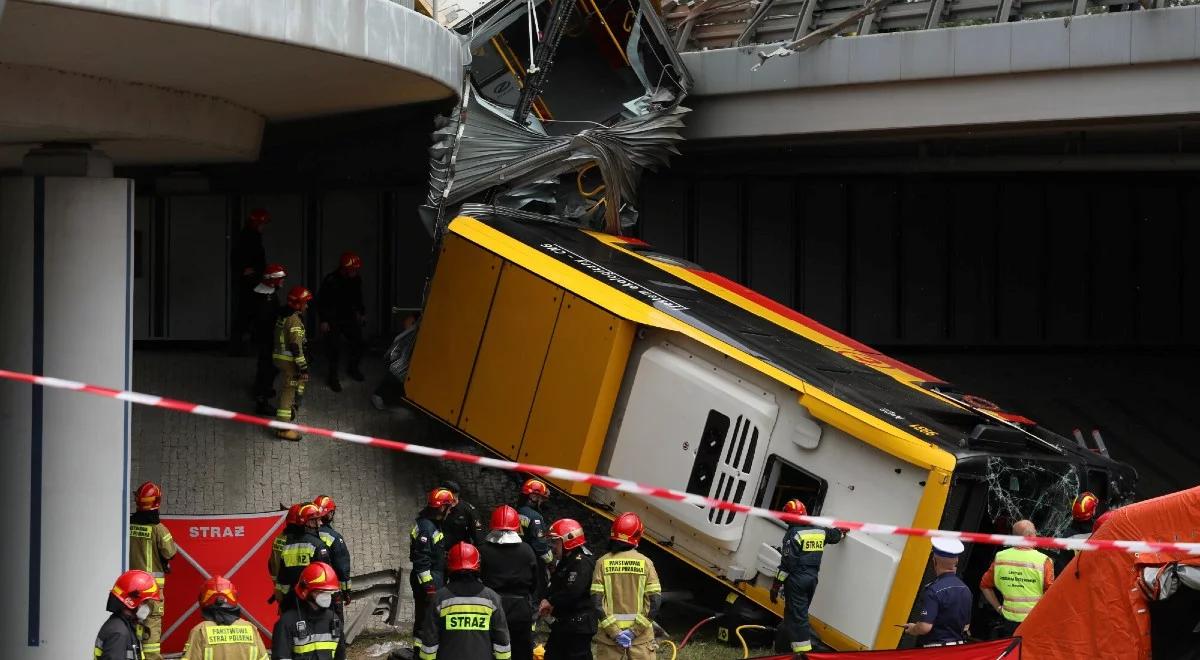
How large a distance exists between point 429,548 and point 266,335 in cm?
414

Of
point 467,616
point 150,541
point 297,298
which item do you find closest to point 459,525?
point 150,541

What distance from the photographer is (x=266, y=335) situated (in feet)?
48.1

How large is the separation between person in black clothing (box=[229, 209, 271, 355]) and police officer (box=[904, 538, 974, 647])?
26.9 ft

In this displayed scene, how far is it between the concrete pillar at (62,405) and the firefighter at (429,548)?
6.60 feet

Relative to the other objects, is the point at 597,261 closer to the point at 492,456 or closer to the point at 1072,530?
the point at 492,456

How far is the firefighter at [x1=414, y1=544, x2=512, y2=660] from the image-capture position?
8859 millimetres

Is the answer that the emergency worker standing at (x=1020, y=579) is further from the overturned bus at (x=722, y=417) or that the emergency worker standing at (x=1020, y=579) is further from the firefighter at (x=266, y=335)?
the firefighter at (x=266, y=335)

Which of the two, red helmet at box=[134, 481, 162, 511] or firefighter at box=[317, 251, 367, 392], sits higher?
firefighter at box=[317, 251, 367, 392]

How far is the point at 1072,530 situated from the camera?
1105cm

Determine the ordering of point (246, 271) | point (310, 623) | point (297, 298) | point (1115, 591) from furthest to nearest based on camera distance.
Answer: point (246, 271) → point (297, 298) → point (310, 623) → point (1115, 591)

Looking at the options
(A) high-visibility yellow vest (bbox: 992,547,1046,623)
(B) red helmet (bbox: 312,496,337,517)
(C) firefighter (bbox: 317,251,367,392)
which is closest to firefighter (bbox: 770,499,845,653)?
(A) high-visibility yellow vest (bbox: 992,547,1046,623)

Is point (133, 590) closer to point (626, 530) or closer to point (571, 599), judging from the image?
point (571, 599)

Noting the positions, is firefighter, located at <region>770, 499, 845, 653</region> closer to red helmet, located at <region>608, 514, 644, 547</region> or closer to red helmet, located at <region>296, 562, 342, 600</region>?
red helmet, located at <region>608, 514, 644, 547</region>

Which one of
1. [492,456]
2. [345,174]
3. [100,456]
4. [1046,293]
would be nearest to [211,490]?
[492,456]
